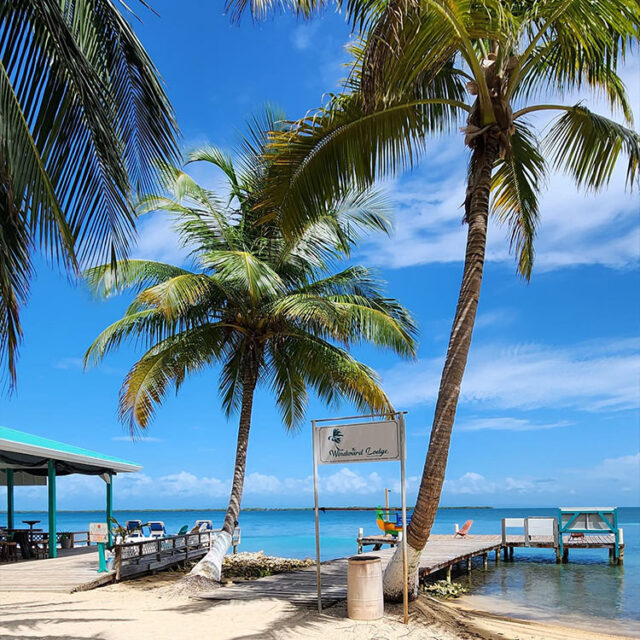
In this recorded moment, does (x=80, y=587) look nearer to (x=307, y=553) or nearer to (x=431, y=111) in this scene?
(x=431, y=111)

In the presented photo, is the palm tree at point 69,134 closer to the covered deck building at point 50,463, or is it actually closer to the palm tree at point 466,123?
the palm tree at point 466,123

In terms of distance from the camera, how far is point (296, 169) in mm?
9867

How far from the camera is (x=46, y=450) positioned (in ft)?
49.6

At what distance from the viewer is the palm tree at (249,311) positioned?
47.9 feet

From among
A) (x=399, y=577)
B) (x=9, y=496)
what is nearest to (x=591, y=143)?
(x=399, y=577)

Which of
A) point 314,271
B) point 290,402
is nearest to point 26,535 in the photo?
point 290,402

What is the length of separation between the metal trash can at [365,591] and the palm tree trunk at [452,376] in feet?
1.98

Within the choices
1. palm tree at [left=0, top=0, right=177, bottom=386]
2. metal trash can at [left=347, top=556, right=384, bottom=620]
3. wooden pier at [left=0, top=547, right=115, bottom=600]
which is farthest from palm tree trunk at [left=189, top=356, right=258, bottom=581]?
palm tree at [left=0, top=0, right=177, bottom=386]

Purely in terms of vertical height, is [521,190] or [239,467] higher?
[521,190]

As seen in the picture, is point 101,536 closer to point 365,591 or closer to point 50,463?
point 50,463

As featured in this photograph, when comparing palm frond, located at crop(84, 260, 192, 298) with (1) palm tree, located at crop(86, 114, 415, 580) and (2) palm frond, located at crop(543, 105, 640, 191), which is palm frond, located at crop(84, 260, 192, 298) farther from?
(2) palm frond, located at crop(543, 105, 640, 191)

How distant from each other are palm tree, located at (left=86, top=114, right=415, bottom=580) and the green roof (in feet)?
6.70

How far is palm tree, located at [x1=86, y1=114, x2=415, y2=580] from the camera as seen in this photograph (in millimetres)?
14602

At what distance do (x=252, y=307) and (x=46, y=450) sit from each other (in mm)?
5394
